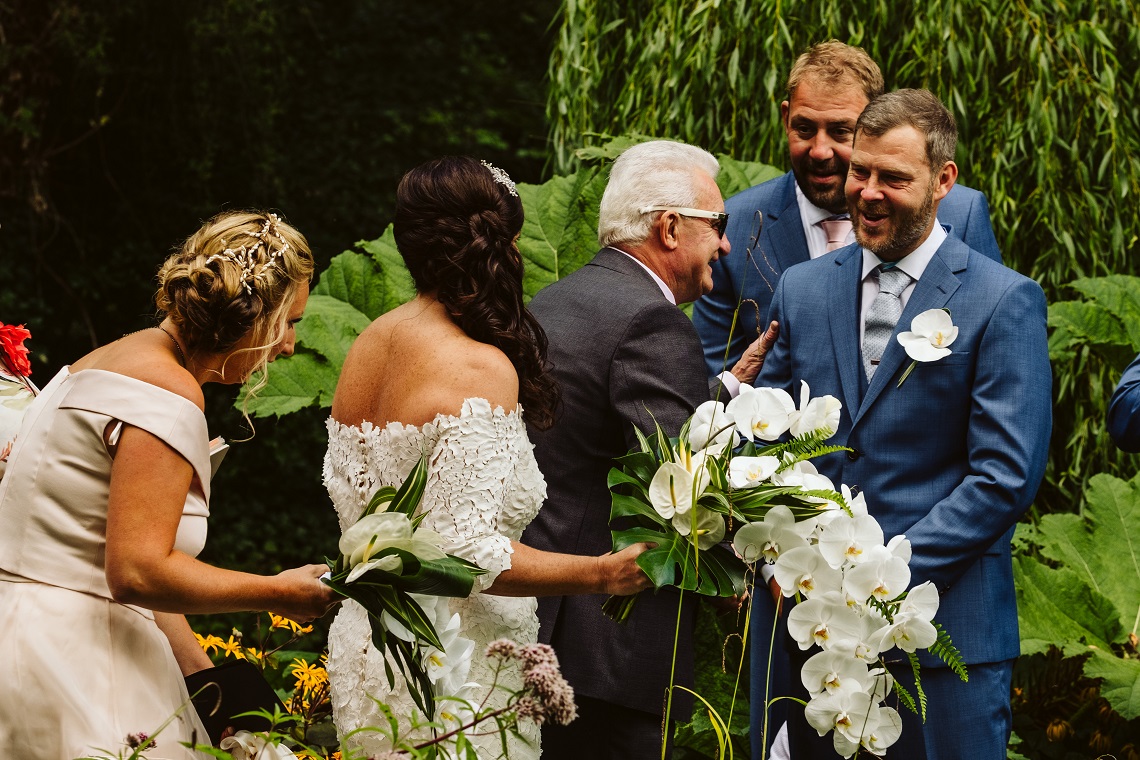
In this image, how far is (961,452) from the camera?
244 cm

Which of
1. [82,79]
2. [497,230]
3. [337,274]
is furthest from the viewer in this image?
[82,79]

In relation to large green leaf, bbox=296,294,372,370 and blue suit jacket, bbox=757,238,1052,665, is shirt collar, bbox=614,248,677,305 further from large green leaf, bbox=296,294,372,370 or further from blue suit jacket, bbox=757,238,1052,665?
large green leaf, bbox=296,294,372,370

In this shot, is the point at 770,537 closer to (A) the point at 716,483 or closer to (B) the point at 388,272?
(A) the point at 716,483

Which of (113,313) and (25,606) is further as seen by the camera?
(113,313)

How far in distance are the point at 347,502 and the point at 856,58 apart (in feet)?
6.12

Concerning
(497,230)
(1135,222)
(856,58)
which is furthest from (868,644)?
(1135,222)

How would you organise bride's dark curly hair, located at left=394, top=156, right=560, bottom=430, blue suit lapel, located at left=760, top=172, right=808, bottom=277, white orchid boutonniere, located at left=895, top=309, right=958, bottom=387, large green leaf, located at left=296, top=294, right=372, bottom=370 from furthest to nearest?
large green leaf, located at left=296, top=294, right=372, bottom=370, blue suit lapel, located at left=760, top=172, right=808, bottom=277, white orchid boutonniere, located at left=895, top=309, right=958, bottom=387, bride's dark curly hair, located at left=394, top=156, right=560, bottom=430

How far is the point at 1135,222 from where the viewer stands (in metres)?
4.62

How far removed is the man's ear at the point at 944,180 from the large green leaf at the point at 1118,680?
5.14 ft

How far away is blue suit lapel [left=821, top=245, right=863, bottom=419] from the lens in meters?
2.53

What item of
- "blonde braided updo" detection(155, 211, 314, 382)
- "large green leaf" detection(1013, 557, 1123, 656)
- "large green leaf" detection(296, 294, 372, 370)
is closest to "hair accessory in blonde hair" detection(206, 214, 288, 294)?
"blonde braided updo" detection(155, 211, 314, 382)

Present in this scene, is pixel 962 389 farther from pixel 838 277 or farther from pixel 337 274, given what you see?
pixel 337 274

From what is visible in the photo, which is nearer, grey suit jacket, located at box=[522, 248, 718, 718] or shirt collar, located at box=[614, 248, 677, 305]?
grey suit jacket, located at box=[522, 248, 718, 718]

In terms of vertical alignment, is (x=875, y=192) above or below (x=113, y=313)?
above
